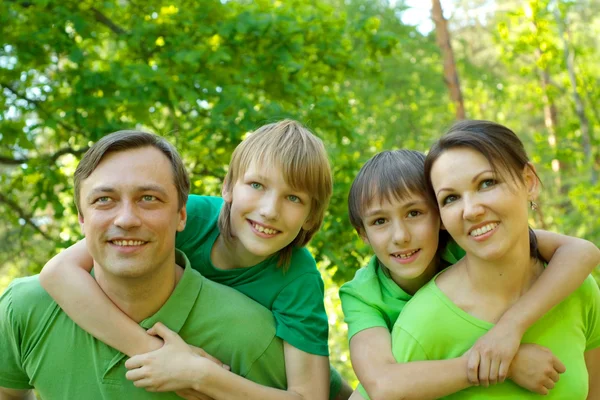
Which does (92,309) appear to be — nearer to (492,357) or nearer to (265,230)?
(265,230)

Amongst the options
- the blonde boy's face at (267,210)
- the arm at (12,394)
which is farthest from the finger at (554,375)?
the arm at (12,394)

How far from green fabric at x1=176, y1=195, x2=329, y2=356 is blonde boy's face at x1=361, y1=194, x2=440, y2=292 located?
337mm

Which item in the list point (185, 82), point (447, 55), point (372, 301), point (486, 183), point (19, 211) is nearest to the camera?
point (486, 183)

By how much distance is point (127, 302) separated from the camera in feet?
8.21

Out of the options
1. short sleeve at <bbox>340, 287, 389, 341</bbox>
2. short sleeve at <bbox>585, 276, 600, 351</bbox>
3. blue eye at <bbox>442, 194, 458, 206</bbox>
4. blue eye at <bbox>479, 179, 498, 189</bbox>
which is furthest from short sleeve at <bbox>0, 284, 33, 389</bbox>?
short sleeve at <bbox>585, 276, 600, 351</bbox>

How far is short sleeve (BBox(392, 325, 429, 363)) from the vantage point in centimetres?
229

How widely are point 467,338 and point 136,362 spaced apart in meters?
1.17

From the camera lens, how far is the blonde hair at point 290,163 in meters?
2.71

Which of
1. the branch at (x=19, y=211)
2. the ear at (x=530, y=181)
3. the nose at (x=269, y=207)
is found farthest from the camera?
the branch at (x=19, y=211)

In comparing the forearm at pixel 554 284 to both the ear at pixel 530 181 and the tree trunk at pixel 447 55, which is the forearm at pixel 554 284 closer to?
the ear at pixel 530 181

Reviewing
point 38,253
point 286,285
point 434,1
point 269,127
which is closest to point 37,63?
point 38,253

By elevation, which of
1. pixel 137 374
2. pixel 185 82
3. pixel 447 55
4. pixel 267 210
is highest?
pixel 447 55

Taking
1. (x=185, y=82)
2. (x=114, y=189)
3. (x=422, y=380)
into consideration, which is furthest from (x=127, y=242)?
(x=185, y=82)

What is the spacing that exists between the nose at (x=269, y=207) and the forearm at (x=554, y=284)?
0.94m
